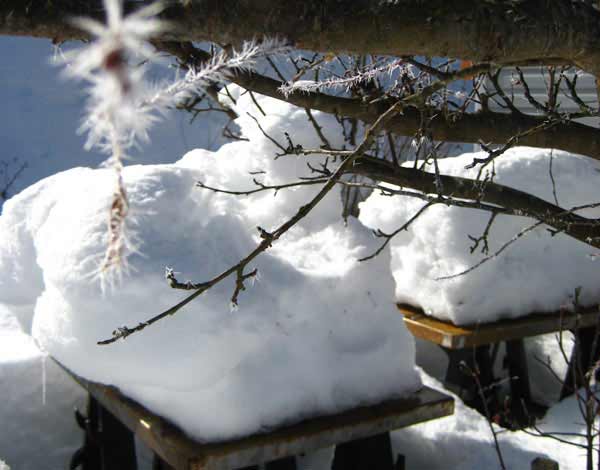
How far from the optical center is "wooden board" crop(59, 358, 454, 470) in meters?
2.18

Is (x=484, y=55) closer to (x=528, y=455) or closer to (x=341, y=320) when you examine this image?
(x=341, y=320)

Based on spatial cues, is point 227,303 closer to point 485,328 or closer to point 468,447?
point 468,447

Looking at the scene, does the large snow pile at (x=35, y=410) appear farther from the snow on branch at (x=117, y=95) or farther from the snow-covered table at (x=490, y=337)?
the snow on branch at (x=117, y=95)

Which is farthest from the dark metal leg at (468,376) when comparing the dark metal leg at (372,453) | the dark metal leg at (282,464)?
the dark metal leg at (282,464)

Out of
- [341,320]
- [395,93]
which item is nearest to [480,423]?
[341,320]

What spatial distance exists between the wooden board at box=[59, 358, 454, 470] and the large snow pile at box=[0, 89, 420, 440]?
51 mm

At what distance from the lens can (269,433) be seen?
2.32m

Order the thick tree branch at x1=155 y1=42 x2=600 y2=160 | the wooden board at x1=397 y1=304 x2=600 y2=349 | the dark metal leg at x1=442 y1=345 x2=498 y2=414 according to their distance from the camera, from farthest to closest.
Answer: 1. the dark metal leg at x1=442 y1=345 x2=498 y2=414
2. the wooden board at x1=397 y1=304 x2=600 y2=349
3. the thick tree branch at x1=155 y1=42 x2=600 y2=160

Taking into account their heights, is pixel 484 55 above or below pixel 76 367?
above

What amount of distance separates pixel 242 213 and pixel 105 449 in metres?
1.20

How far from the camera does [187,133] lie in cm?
1380

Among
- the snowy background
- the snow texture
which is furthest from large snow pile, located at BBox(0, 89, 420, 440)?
the snow texture

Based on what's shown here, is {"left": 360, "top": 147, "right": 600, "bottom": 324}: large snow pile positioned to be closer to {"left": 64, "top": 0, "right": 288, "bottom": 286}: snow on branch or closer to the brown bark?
the brown bark

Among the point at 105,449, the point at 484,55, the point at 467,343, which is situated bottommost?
the point at 105,449
